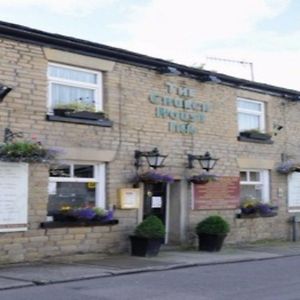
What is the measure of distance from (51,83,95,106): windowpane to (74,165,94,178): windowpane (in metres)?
1.54

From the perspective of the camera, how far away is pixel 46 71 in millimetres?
14055

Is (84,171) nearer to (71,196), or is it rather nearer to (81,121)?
(71,196)

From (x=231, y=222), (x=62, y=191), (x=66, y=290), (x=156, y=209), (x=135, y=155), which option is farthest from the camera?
(x=231, y=222)

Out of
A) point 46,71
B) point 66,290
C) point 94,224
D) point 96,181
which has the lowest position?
point 66,290

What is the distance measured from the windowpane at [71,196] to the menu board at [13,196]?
3.22ft

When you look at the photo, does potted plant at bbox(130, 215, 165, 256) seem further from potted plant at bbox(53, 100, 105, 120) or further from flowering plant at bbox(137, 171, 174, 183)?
potted plant at bbox(53, 100, 105, 120)

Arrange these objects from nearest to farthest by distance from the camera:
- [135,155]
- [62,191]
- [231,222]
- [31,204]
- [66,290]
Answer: [66,290] → [31,204] → [62,191] → [135,155] → [231,222]

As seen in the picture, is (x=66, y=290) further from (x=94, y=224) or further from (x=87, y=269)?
(x=94, y=224)

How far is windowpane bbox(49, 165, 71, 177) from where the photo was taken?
1421cm

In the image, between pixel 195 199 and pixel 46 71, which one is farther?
pixel 195 199

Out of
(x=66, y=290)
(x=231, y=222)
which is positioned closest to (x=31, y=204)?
(x=66, y=290)

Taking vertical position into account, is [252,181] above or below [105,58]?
below

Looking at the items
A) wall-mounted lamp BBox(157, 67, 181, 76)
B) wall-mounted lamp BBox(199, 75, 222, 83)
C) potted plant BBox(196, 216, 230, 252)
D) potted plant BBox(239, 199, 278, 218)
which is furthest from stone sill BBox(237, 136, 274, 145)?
wall-mounted lamp BBox(157, 67, 181, 76)

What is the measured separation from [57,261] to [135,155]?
11.6ft
